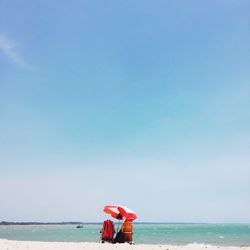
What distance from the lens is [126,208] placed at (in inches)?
685

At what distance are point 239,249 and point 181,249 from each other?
2917 mm

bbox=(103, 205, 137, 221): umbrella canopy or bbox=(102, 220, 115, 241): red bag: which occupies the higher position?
bbox=(103, 205, 137, 221): umbrella canopy

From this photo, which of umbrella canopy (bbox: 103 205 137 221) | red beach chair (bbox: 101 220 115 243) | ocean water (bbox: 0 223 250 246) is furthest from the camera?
ocean water (bbox: 0 223 250 246)

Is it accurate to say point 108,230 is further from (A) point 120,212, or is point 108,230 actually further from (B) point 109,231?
(A) point 120,212

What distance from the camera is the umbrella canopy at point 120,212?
16984mm

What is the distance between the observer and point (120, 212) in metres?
17.2

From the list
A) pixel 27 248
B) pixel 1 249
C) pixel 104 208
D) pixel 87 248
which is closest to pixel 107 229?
pixel 104 208

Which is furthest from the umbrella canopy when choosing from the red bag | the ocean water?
the ocean water

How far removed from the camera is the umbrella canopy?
55.7ft

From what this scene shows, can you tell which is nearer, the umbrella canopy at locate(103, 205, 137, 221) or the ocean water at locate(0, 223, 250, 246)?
the umbrella canopy at locate(103, 205, 137, 221)

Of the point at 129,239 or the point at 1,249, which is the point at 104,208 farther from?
the point at 1,249

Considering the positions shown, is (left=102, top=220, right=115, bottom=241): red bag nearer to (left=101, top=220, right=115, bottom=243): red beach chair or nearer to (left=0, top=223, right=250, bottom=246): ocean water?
(left=101, top=220, right=115, bottom=243): red beach chair

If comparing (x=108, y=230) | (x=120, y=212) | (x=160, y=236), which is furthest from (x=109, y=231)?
(x=160, y=236)

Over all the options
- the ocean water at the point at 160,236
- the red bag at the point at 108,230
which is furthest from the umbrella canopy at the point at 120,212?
the ocean water at the point at 160,236
